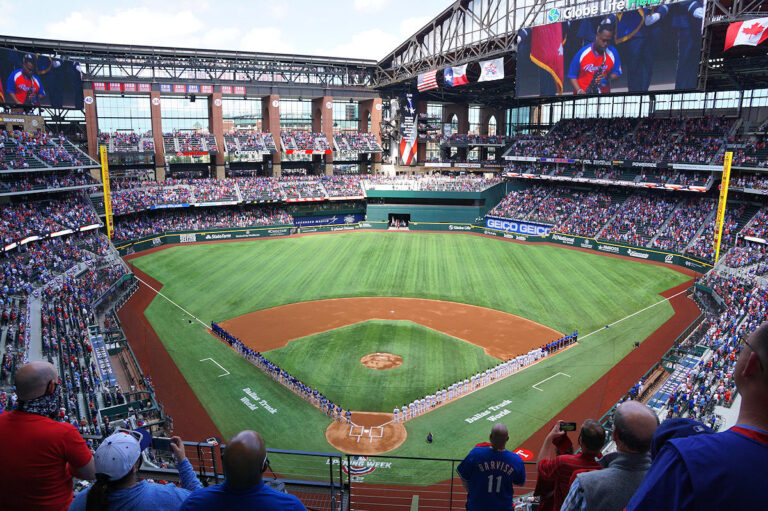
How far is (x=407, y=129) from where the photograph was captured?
72125 millimetres

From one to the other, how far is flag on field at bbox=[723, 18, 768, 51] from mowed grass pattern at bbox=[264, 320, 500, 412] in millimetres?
29517

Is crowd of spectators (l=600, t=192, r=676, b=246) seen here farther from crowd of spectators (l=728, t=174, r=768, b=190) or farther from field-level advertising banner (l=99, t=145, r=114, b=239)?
field-level advertising banner (l=99, t=145, r=114, b=239)

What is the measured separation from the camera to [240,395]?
23.0 m

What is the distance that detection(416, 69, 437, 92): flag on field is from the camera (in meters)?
57.8

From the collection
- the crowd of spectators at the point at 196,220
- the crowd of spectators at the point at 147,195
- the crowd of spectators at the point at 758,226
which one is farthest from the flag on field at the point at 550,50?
the crowd of spectators at the point at 147,195

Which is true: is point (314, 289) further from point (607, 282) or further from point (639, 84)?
point (639, 84)

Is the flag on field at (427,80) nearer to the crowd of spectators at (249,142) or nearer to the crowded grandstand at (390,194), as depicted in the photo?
the crowded grandstand at (390,194)

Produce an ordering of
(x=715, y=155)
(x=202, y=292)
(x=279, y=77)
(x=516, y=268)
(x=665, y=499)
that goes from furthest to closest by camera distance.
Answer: (x=279, y=77) → (x=715, y=155) → (x=516, y=268) → (x=202, y=292) → (x=665, y=499)

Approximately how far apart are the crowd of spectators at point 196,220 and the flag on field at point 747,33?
43986 mm

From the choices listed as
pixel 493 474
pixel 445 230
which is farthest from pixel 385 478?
pixel 445 230

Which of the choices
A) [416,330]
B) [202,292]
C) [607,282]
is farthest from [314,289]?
[607,282]

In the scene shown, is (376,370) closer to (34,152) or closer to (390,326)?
(390,326)

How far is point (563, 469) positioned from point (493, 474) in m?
1.18

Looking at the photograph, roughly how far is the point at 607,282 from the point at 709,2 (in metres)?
22.7
